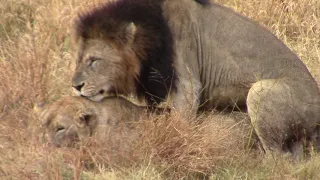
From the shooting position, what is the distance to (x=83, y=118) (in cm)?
717

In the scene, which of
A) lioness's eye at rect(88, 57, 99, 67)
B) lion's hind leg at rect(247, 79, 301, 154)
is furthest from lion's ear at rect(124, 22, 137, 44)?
lion's hind leg at rect(247, 79, 301, 154)

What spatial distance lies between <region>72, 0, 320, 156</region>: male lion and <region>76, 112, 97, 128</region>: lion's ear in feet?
0.75

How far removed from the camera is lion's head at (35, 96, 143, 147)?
23.1 ft

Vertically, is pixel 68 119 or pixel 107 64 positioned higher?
pixel 107 64

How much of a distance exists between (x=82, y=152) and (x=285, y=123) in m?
1.86

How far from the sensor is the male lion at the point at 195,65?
7418 millimetres

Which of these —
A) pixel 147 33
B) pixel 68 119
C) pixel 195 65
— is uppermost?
pixel 147 33

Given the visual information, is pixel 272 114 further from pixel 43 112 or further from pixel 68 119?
pixel 43 112

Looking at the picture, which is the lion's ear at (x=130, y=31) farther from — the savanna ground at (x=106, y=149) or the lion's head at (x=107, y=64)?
the savanna ground at (x=106, y=149)

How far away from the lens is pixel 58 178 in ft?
20.5

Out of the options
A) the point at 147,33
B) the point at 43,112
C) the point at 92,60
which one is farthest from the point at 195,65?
the point at 43,112

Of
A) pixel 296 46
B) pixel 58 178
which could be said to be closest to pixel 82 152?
pixel 58 178

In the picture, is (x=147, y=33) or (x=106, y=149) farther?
(x=147, y=33)

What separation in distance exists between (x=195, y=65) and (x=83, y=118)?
46.9 inches
